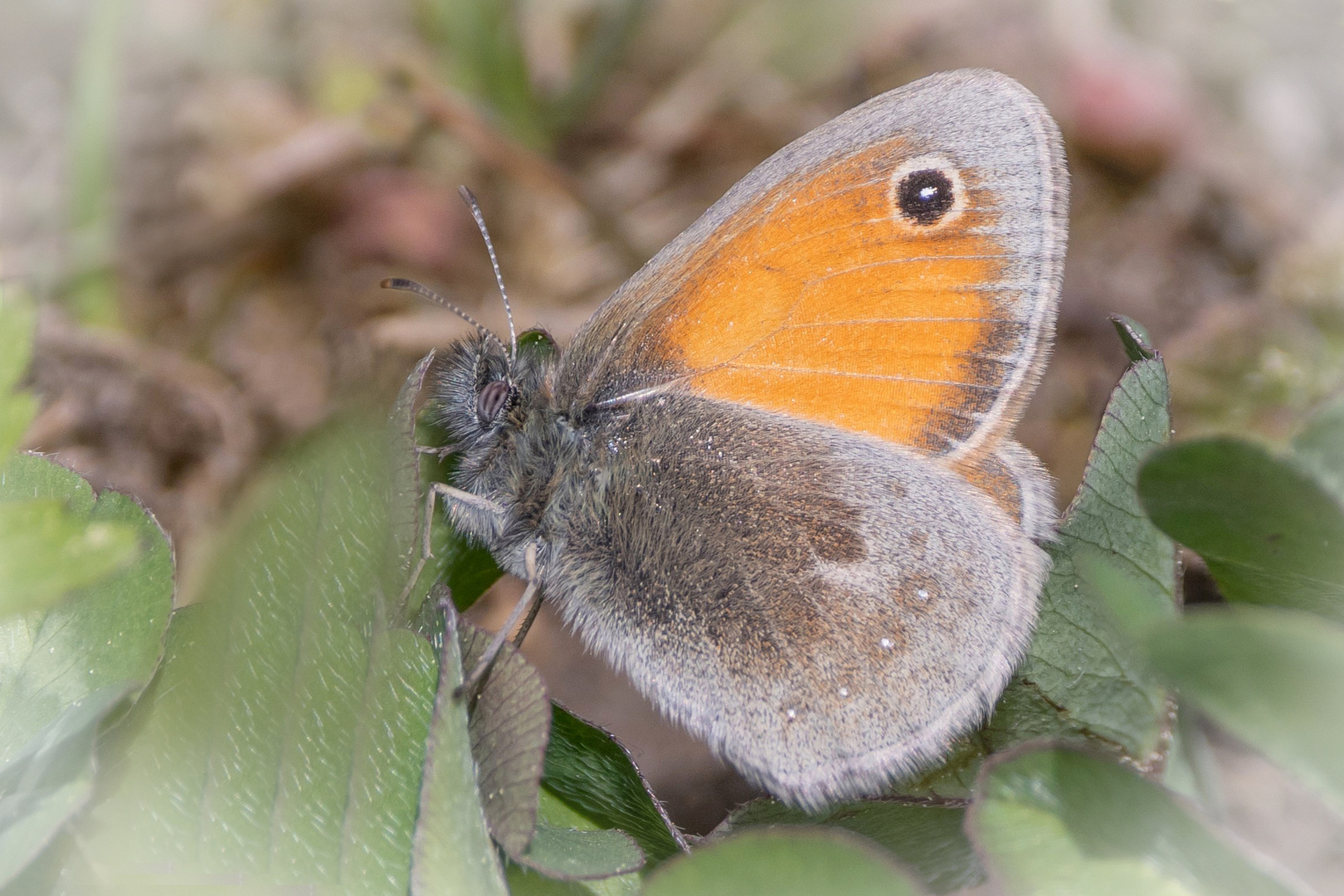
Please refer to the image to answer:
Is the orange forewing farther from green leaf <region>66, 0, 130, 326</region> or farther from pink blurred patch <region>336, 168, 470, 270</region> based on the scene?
green leaf <region>66, 0, 130, 326</region>

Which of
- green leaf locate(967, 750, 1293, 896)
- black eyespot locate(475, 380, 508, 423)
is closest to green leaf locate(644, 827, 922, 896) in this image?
green leaf locate(967, 750, 1293, 896)

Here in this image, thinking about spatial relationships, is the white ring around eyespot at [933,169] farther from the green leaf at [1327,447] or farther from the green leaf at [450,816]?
the green leaf at [450,816]

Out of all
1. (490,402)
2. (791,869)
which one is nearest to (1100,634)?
(791,869)

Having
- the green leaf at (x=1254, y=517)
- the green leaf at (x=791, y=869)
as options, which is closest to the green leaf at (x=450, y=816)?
the green leaf at (x=791, y=869)

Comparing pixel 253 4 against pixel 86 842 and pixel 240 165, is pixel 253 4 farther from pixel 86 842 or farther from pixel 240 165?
pixel 86 842

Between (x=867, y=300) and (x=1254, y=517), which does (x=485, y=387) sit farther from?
(x=1254, y=517)
